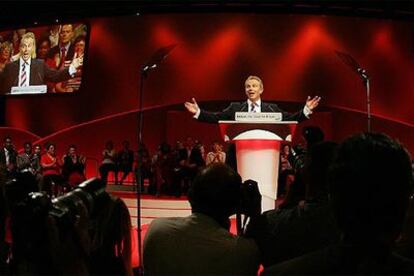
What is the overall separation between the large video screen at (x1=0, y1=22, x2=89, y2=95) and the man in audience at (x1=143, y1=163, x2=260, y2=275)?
32.0 ft

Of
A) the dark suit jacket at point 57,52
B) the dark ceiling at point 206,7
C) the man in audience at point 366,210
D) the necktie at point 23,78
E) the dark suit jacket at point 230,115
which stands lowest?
the man in audience at point 366,210

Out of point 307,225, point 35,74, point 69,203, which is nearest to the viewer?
point 69,203

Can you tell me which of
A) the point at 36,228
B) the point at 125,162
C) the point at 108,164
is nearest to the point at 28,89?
the point at 108,164

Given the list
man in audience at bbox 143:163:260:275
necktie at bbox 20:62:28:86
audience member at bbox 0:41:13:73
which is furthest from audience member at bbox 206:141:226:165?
man in audience at bbox 143:163:260:275

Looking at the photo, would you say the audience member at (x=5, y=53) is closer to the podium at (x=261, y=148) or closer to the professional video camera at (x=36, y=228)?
the podium at (x=261, y=148)

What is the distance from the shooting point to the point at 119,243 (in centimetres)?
157

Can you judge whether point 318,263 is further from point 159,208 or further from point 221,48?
point 221,48

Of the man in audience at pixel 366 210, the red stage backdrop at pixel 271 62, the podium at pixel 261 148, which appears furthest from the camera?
the red stage backdrop at pixel 271 62

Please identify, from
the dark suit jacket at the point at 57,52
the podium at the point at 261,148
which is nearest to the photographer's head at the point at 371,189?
the podium at the point at 261,148

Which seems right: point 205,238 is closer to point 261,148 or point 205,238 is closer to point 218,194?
point 218,194

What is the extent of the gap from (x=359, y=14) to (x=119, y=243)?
392 inches

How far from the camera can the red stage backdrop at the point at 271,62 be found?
10.6 metres

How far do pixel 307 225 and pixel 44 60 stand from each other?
34.2ft

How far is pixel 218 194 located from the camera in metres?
1.69
